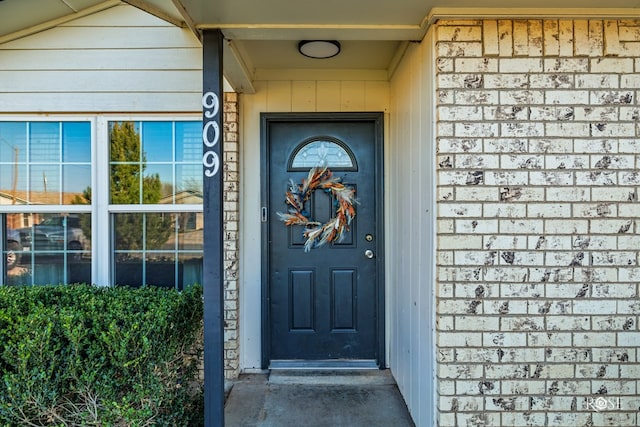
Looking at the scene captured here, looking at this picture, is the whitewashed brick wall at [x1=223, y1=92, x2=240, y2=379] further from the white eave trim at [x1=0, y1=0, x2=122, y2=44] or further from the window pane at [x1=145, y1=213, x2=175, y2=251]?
the white eave trim at [x1=0, y1=0, x2=122, y2=44]

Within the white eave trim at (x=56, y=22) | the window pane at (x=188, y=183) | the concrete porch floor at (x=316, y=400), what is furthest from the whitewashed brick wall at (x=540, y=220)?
the white eave trim at (x=56, y=22)

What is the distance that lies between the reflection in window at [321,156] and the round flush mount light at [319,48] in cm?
68

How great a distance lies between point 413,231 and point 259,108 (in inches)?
62.8

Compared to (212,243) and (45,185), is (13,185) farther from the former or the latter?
(212,243)

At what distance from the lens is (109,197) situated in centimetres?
299

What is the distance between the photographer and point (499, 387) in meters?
2.00

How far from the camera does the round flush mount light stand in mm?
2547

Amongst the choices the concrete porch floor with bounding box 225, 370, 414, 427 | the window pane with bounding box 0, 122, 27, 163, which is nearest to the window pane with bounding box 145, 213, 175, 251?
the window pane with bounding box 0, 122, 27, 163

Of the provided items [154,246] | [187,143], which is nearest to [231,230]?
[154,246]

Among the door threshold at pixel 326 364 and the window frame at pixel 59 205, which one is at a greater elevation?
the window frame at pixel 59 205

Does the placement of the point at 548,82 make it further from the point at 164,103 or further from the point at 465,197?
the point at 164,103

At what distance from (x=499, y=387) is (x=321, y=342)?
1506mm

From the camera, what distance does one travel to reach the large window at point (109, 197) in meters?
2.99

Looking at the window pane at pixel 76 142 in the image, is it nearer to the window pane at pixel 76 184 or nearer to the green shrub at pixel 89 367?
the window pane at pixel 76 184
